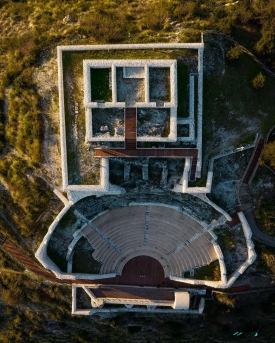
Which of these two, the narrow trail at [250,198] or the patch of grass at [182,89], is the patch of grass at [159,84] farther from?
the narrow trail at [250,198]

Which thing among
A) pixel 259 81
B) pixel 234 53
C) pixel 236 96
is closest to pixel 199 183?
pixel 236 96

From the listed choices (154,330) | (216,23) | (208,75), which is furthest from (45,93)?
(154,330)

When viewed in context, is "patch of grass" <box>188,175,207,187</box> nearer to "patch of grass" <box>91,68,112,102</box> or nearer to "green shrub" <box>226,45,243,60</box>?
"patch of grass" <box>91,68,112,102</box>

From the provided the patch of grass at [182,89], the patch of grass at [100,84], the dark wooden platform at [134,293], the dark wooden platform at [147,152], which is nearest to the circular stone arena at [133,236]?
the dark wooden platform at [134,293]

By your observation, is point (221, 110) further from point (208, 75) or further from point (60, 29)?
point (60, 29)

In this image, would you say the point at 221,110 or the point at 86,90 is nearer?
the point at 86,90

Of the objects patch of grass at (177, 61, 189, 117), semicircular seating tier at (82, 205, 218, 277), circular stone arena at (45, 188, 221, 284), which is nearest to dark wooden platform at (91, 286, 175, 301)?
circular stone arena at (45, 188, 221, 284)
